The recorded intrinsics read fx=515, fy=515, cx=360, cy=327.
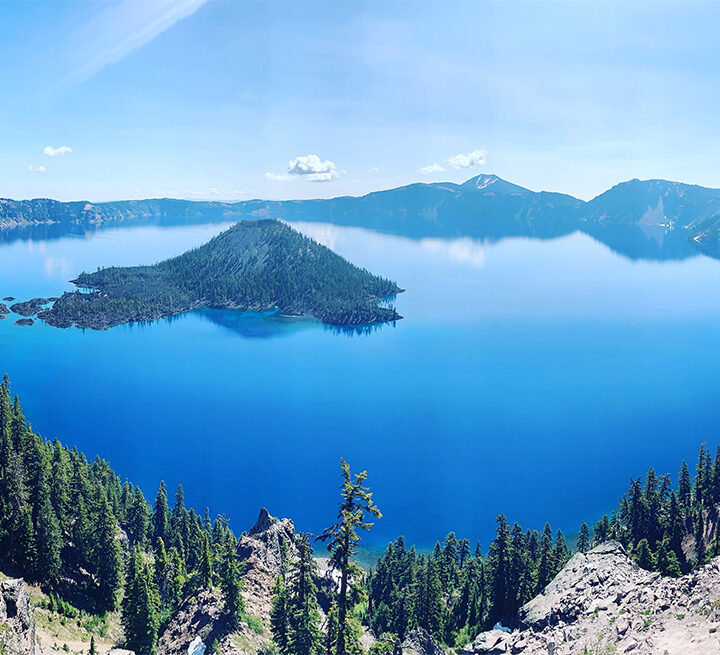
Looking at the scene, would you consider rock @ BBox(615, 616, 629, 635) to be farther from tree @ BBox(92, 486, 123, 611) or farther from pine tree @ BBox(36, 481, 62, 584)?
pine tree @ BBox(36, 481, 62, 584)

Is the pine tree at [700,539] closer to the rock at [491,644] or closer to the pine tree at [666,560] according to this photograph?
the pine tree at [666,560]

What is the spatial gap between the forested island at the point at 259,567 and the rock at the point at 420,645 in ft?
1.70

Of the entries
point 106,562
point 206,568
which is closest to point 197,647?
point 206,568

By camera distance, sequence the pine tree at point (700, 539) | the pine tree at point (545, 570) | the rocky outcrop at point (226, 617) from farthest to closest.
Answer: the pine tree at point (700, 539)
the pine tree at point (545, 570)
the rocky outcrop at point (226, 617)

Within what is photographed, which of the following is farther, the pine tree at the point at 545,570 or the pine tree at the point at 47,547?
the pine tree at the point at 545,570

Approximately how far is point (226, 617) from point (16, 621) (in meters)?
16.5

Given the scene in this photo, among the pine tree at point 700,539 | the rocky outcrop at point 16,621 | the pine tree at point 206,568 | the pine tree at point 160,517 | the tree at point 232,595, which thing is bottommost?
the pine tree at point 160,517

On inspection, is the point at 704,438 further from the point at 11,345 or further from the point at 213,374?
the point at 11,345

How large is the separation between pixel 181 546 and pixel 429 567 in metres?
37.7

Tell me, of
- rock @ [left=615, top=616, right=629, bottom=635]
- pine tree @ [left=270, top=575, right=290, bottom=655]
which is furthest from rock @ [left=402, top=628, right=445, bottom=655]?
rock @ [left=615, top=616, right=629, bottom=635]

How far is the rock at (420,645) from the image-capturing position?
5116 centimetres

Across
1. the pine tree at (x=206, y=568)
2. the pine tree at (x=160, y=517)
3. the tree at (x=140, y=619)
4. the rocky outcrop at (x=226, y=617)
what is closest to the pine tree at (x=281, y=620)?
the rocky outcrop at (x=226, y=617)

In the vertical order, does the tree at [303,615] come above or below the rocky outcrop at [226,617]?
above

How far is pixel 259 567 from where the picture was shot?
60188 mm
